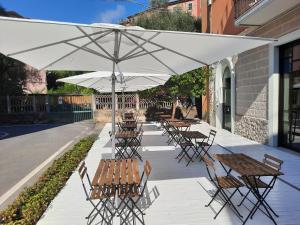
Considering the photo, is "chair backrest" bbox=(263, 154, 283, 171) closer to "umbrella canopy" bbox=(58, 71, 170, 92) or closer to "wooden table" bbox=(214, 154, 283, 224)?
"wooden table" bbox=(214, 154, 283, 224)

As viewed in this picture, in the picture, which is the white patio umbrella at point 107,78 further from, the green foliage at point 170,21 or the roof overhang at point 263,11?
the green foliage at point 170,21

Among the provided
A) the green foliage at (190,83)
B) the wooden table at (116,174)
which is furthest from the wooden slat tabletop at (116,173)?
the green foliage at (190,83)

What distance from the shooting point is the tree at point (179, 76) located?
1546 centimetres

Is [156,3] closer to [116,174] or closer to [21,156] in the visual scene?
[21,156]

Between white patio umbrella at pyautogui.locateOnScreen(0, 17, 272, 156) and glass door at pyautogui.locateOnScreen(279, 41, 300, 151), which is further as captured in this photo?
glass door at pyautogui.locateOnScreen(279, 41, 300, 151)

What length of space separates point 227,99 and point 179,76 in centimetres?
339

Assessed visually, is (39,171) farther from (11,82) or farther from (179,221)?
(11,82)

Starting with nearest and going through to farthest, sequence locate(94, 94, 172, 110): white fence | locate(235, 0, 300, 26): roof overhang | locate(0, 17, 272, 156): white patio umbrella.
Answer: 1. locate(0, 17, 272, 156): white patio umbrella
2. locate(235, 0, 300, 26): roof overhang
3. locate(94, 94, 172, 110): white fence

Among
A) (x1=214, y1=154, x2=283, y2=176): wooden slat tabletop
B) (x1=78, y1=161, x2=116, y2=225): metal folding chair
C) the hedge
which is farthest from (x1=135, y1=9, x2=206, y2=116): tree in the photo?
(x1=78, y1=161, x2=116, y2=225): metal folding chair

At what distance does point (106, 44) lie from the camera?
392cm

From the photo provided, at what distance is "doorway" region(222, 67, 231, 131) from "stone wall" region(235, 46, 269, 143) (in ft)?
3.97

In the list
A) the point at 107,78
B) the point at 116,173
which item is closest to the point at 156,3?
the point at 107,78

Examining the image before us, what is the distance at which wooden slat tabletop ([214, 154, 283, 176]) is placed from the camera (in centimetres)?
375

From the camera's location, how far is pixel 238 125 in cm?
1171
